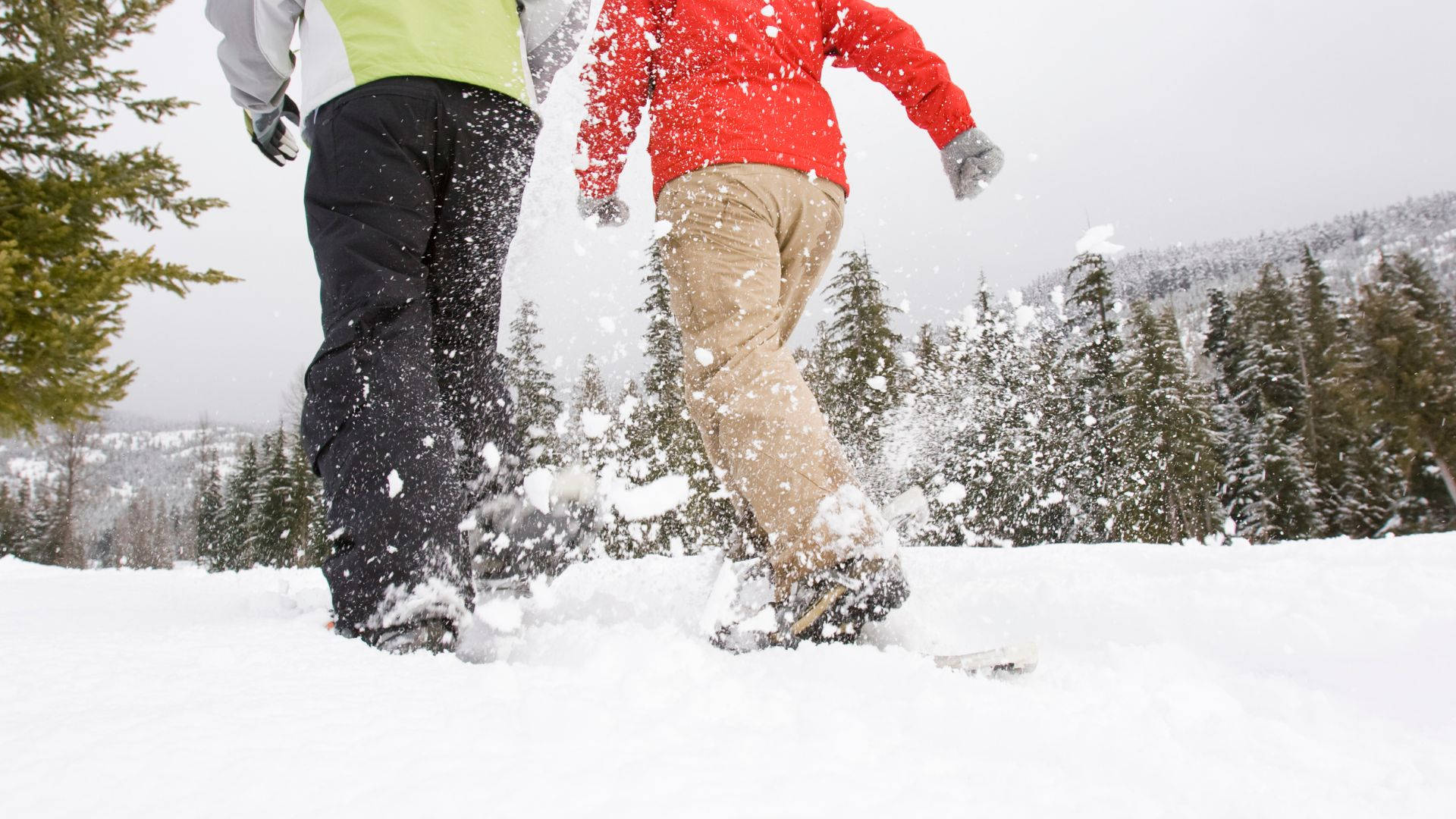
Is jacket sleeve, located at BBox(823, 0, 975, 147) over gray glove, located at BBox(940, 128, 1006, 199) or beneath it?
over

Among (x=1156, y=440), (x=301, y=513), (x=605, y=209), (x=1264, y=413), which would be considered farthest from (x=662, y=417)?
(x=1264, y=413)

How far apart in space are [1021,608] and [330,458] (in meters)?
1.67

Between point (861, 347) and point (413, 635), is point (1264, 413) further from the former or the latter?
point (413, 635)

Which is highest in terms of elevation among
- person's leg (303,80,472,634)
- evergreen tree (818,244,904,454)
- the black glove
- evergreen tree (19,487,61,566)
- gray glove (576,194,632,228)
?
evergreen tree (818,244,904,454)

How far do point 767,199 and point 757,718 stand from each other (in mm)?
1446

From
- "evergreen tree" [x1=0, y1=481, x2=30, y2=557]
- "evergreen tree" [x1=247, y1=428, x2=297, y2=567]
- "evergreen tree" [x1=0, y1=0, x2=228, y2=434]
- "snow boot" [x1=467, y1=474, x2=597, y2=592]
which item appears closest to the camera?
"snow boot" [x1=467, y1=474, x2=597, y2=592]

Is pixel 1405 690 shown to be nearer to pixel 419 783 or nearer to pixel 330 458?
pixel 419 783

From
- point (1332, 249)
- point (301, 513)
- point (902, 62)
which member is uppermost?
point (1332, 249)

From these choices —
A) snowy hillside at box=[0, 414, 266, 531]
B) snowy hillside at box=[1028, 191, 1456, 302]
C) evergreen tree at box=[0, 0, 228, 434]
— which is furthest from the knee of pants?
snowy hillside at box=[0, 414, 266, 531]

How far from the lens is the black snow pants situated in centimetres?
140

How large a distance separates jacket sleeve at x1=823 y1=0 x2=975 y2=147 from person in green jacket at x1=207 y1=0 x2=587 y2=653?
0.85 m

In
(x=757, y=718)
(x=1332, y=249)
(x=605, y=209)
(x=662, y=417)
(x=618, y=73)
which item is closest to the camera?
(x=757, y=718)

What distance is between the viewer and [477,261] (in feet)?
6.40

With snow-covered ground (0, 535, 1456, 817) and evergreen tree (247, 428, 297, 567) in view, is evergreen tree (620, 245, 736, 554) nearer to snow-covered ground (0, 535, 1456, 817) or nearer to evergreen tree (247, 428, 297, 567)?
snow-covered ground (0, 535, 1456, 817)
